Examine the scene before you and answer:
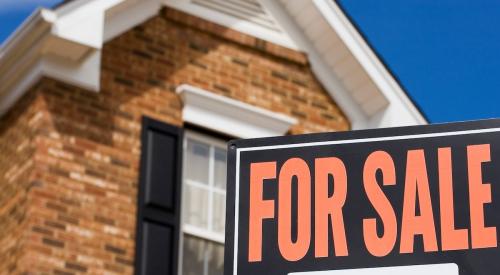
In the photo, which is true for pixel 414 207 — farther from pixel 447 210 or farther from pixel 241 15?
pixel 241 15

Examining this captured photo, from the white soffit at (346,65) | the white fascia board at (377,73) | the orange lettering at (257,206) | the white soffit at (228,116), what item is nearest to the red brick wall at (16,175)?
the white soffit at (228,116)

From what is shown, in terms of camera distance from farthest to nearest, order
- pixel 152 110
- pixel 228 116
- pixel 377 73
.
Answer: pixel 377 73
pixel 228 116
pixel 152 110

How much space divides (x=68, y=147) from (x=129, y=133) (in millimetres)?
775

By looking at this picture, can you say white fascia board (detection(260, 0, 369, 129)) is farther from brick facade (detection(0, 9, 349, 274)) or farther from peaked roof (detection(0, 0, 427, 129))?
brick facade (detection(0, 9, 349, 274))

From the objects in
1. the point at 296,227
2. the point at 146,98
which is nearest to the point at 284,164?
the point at 296,227

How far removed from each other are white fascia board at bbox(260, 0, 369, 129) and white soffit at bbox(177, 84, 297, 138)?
96 centimetres

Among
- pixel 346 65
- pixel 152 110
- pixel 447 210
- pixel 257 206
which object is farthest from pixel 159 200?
pixel 447 210

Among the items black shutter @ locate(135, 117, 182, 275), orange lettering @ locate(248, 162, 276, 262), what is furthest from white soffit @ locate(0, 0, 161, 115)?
orange lettering @ locate(248, 162, 276, 262)

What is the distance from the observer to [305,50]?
1383cm

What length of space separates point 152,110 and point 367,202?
855 cm

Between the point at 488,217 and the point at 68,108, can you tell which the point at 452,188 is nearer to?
the point at 488,217

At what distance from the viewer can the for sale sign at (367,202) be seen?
364 centimetres

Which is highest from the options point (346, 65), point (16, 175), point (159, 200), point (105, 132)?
point (346, 65)

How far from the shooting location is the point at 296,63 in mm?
13688
